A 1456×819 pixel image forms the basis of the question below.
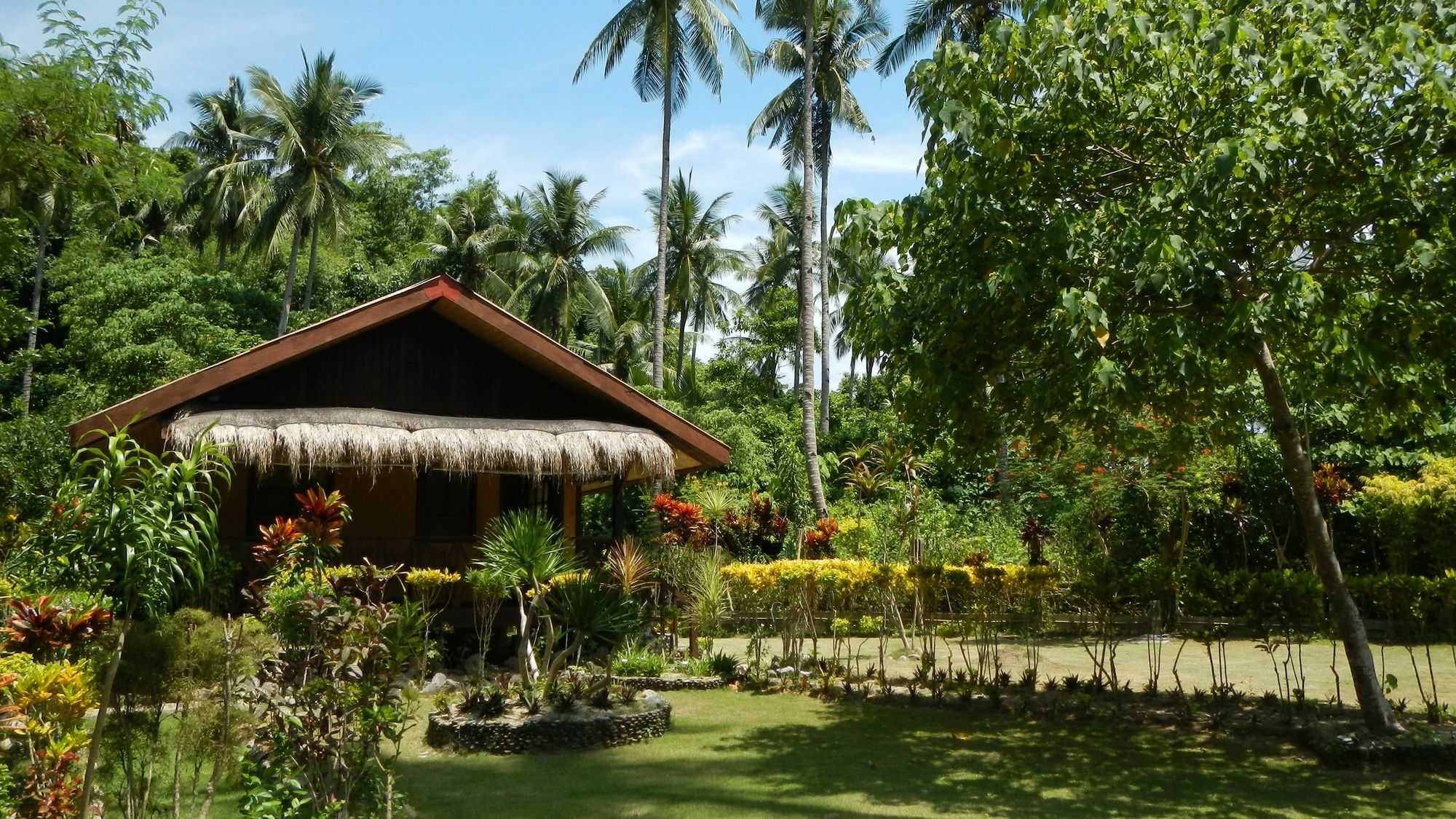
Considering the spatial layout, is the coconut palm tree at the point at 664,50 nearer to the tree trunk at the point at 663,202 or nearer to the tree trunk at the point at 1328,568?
the tree trunk at the point at 663,202

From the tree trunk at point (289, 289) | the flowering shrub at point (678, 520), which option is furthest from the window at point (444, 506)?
the tree trunk at point (289, 289)

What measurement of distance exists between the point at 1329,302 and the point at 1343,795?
3.63 meters

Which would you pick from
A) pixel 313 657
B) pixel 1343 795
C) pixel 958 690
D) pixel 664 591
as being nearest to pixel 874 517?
pixel 664 591

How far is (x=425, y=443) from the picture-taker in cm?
1220

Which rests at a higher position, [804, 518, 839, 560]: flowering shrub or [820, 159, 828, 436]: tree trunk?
[820, 159, 828, 436]: tree trunk

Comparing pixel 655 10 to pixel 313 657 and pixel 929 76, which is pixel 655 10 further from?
pixel 313 657

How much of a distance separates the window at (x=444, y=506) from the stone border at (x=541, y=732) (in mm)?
6252

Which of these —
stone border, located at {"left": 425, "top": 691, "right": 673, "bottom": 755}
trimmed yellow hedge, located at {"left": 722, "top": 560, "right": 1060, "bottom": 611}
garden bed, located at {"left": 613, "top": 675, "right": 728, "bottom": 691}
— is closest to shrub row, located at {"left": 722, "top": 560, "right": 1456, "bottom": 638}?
trimmed yellow hedge, located at {"left": 722, "top": 560, "right": 1060, "bottom": 611}

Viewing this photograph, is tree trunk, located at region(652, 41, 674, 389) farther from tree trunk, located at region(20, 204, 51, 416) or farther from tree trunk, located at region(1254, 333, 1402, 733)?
tree trunk, located at region(1254, 333, 1402, 733)

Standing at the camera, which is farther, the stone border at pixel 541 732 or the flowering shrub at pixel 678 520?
the flowering shrub at pixel 678 520

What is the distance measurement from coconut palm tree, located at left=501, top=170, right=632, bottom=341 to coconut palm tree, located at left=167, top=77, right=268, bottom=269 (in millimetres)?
9326

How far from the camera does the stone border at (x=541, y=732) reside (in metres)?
8.70

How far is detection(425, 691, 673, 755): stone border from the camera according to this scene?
8.70 metres

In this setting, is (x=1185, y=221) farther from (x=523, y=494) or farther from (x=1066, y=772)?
(x=523, y=494)
